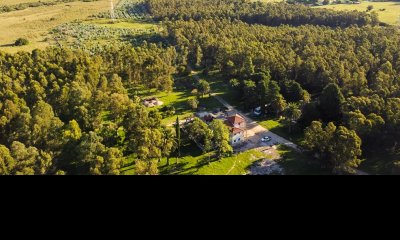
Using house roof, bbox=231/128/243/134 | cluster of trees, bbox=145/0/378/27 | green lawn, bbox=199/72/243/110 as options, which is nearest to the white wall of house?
house roof, bbox=231/128/243/134

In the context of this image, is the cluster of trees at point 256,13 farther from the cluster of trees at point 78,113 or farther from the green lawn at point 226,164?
the green lawn at point 226,164

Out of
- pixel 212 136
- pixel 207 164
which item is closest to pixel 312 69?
pixel 212 136

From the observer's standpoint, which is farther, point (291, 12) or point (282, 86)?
point (291, 12)

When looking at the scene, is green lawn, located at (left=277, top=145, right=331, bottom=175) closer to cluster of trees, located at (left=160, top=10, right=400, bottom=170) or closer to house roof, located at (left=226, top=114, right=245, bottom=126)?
cluster of trees, located at (left=160, top=10, right=400, bottom=170)

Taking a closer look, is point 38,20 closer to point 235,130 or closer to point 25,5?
point 25,5

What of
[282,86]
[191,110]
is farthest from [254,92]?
[191,110]
